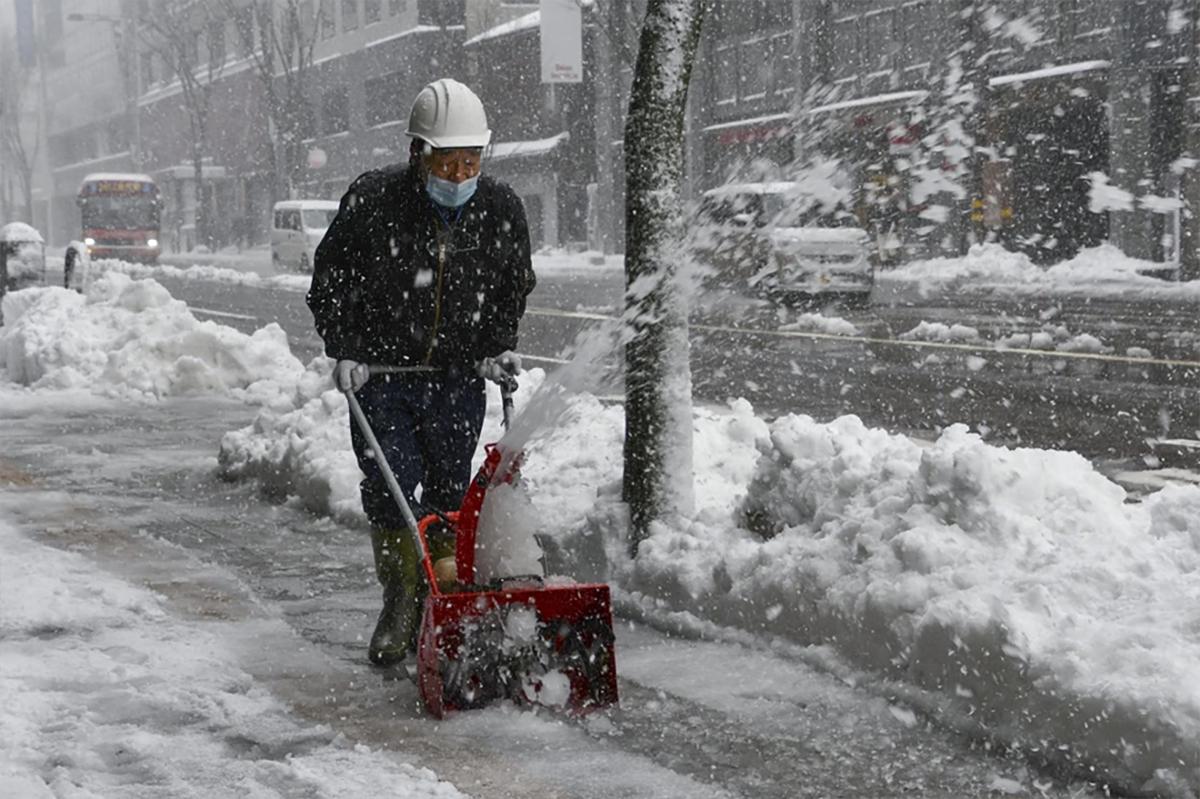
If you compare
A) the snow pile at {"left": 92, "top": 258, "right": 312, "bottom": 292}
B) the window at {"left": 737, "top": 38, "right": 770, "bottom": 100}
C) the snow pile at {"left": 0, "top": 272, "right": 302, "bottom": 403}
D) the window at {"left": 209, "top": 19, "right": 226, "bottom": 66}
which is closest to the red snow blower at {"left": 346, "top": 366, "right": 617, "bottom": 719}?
the snow pile at {"left": 0, "top": 272, "right": 302, "bottom": 403}

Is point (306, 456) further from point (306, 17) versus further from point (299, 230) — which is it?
point (306, 17)

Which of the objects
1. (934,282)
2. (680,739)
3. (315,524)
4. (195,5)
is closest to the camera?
(680,739)

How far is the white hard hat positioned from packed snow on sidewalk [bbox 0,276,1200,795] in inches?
29.4

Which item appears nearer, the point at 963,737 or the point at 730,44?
the point at 963,737

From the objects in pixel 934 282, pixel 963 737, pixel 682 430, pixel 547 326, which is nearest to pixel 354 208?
pixel 682 430

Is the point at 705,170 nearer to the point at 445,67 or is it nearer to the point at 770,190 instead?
the point at 445,67

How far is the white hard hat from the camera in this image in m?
4.59

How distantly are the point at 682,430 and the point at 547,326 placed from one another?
13322 mm

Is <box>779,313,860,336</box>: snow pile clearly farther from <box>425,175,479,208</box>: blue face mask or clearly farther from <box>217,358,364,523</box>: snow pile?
<box>425,175,479,208</box>: blue face mask

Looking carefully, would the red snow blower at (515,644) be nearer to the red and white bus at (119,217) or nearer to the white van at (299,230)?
the white van at (299,230)

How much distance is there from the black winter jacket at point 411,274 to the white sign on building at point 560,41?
37.1 m

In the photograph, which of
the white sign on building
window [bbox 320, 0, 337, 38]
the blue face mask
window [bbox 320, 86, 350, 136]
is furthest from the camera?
window [bbox 320, 0, 337, 38]

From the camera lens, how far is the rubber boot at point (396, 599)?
16.0 feet

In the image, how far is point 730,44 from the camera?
3897 cm
